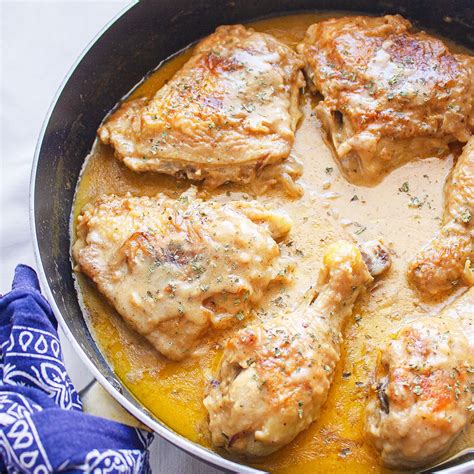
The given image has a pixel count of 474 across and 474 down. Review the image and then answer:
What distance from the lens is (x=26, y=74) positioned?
14.0 ft

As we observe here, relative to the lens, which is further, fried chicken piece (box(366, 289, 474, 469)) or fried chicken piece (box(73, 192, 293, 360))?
fried chicken piece (box(73, 192, 293, 360))

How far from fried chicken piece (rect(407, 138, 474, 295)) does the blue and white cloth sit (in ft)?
4.37

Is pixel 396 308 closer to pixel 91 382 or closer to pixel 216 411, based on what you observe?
pixel 216 411

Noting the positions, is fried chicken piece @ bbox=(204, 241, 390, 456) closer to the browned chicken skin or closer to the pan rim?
the pan rim

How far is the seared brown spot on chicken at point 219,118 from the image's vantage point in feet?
11.4

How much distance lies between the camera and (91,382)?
11.0ft

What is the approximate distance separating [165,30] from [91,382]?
5.90 ft

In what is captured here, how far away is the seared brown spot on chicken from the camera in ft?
11.4

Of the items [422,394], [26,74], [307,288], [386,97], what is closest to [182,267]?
[307,288]

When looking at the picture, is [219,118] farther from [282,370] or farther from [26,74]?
[26,74]

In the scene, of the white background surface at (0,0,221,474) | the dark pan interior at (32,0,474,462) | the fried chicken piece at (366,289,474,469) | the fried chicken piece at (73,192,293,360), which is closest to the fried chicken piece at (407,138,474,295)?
the fried chicken piece at (366,289,474,469)

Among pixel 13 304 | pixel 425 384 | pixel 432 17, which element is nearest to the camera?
pixel 425 384

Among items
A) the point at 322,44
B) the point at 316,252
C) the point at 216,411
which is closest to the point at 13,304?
the point at 216,411

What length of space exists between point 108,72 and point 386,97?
1.36 meters
